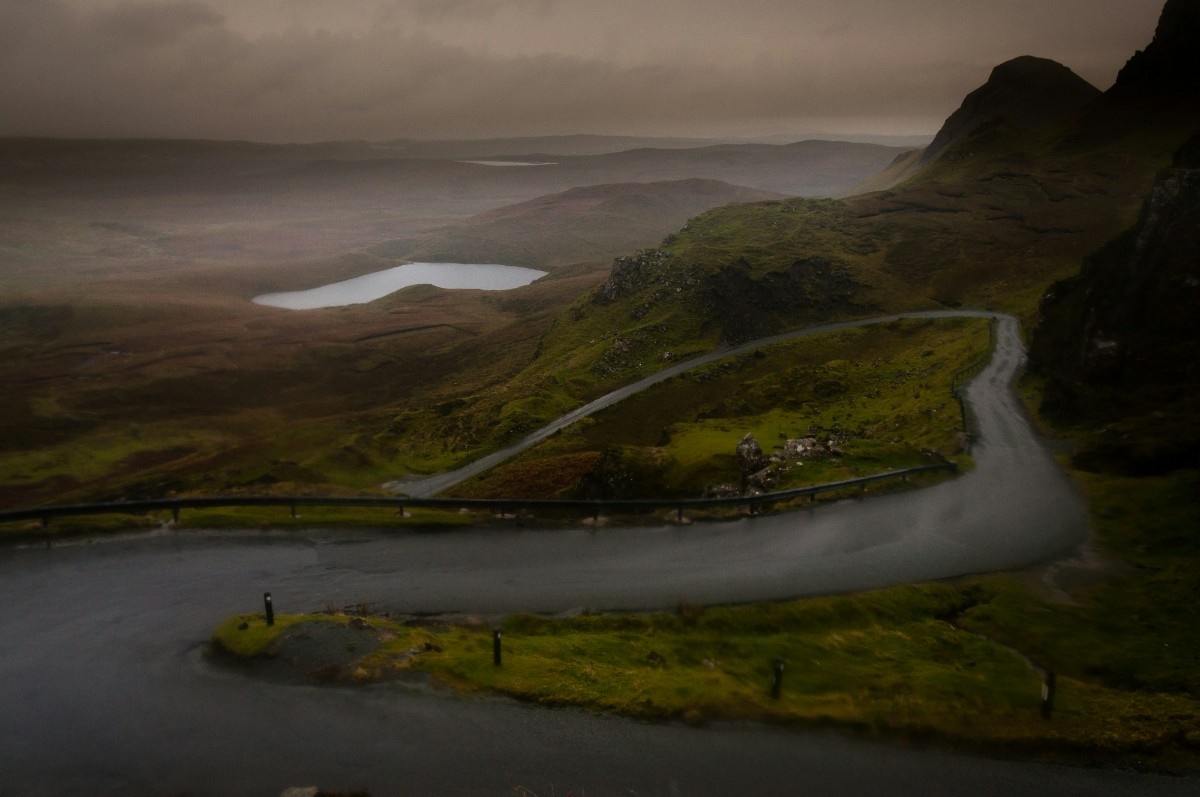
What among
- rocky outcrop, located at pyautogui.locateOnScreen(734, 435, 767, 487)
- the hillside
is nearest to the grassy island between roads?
rocky outcrop, located at pyautogui.locateOnScreen(734, 435, 767, 487)

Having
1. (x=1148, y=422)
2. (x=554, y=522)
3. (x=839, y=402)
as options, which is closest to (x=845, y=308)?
(x=839, y=402)

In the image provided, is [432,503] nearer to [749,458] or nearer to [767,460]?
[749,458]

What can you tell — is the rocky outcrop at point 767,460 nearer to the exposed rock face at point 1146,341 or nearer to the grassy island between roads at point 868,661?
the grassy island between roads at point 868,661

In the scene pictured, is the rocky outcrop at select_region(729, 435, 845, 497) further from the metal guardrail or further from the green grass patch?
the metal guardrail

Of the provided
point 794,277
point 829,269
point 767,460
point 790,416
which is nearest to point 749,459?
point 767,460

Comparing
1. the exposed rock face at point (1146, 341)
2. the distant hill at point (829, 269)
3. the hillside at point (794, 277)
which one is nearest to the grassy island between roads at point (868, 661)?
the exposed rock face at point (1146, 341)

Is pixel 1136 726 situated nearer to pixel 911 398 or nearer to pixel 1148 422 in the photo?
pixel 1148 422

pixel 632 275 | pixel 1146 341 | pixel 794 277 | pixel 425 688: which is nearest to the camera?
pixel 425 688
